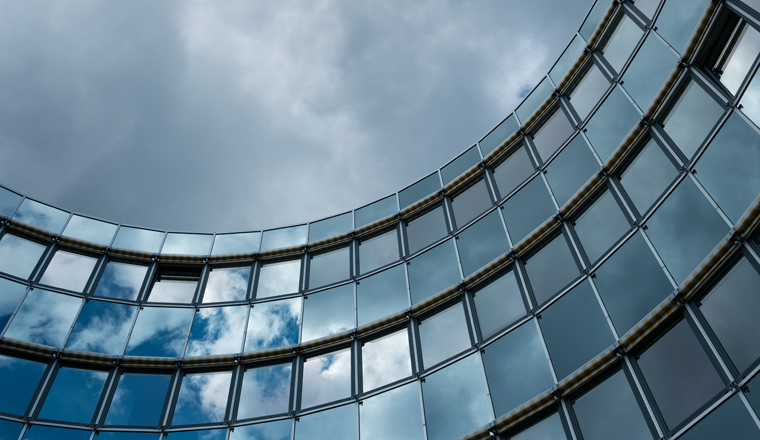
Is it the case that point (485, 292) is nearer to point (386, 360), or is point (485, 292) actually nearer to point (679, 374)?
point (386, 360)

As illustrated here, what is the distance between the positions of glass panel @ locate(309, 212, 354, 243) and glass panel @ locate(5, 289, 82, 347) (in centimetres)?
1025

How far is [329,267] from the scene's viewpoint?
1086 inches

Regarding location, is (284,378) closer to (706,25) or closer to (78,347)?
(78,347)

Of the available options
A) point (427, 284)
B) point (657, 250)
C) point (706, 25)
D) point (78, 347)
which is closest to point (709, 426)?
point (657, 250)

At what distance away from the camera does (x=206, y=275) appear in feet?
92.6

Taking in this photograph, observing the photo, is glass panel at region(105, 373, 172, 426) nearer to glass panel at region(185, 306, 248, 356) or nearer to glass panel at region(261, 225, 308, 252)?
glass panel at region(185, 306, 248, 356)

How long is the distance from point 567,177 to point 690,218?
6.38 m

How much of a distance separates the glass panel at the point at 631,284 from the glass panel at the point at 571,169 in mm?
3779

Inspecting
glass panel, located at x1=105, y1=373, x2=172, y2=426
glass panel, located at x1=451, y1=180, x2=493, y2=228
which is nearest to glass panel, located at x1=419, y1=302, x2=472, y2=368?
glass panel, located at x1=451, y1=180, x2=493, y2=228

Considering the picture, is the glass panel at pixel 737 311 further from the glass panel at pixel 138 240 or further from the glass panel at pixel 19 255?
the glass panel at pixel 19 255

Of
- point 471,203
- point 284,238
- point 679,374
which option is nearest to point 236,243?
point 284,238

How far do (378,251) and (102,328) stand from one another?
38.0 ft

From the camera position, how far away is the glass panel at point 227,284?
2717 cm

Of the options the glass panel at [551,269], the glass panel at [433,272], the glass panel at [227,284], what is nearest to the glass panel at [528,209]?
the glass panel at [551,269]
